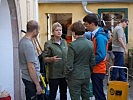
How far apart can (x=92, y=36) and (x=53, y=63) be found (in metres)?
0.83

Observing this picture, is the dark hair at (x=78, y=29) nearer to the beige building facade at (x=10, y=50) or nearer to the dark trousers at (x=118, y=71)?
the beige building facade at (x=10, y=50)

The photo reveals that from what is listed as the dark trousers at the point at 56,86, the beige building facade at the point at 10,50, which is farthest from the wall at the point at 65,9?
the dark trousers at the point at 56,86

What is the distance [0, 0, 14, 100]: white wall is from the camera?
26.6 feet

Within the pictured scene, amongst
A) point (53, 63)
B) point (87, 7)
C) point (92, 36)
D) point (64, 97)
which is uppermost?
point (87, 7)

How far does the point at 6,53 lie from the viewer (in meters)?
8.21

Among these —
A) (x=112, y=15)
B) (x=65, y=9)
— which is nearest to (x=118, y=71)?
(x=112, y=15)

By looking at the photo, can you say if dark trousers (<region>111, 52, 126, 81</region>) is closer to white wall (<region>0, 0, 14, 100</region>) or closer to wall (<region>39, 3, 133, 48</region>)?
white wall (<region>0, 0, 14, 100</region>)

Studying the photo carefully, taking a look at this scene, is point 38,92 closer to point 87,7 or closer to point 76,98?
point 76,98

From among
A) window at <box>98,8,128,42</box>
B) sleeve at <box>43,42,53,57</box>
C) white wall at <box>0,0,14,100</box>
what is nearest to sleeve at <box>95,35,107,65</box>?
sleeve at <box>43,42,53,57</box>

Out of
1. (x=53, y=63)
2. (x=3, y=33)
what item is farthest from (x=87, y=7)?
(x=53, y=63)

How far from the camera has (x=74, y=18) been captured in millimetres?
15703

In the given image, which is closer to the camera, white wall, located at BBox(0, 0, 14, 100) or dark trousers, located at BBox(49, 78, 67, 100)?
dark trousers, located at BBox(49, 78, 67, 100)

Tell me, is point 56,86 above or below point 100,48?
below

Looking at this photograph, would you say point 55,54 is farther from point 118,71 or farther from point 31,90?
point 118,71
